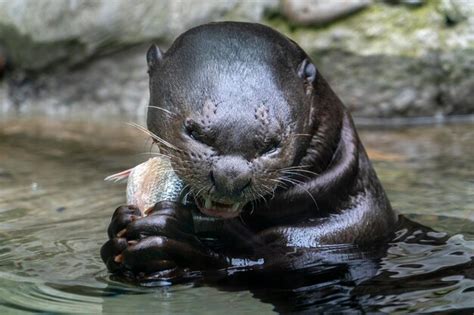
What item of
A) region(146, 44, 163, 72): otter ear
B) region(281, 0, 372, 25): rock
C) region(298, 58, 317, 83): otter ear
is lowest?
region(281, 0, 372, 25): rock

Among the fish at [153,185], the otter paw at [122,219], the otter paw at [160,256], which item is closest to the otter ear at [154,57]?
the fish at [153,185]

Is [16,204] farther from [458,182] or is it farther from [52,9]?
[52,9]

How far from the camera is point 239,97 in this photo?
2941mm

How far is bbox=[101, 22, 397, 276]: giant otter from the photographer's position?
285cm

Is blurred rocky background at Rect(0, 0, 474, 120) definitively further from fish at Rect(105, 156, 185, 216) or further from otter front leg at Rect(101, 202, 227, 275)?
otter front leg at Rect(101, 202, 227, 275)

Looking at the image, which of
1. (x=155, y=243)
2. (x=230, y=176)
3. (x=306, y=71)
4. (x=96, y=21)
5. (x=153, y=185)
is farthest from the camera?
(x=96, y=21)

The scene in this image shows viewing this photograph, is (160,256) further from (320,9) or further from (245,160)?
(320,9)

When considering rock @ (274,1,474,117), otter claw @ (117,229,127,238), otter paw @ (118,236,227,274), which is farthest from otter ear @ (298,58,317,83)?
rock @ (274,1,474,117)

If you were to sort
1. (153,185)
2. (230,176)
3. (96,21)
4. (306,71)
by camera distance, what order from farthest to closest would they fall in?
(96,21)
(306,71)
(153,185)
(230,176)

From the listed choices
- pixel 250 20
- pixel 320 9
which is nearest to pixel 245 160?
pixel 320 9

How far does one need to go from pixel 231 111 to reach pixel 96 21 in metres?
4.49

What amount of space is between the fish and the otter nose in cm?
32

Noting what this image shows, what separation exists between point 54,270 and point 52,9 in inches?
172

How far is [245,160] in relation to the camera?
282 cm
